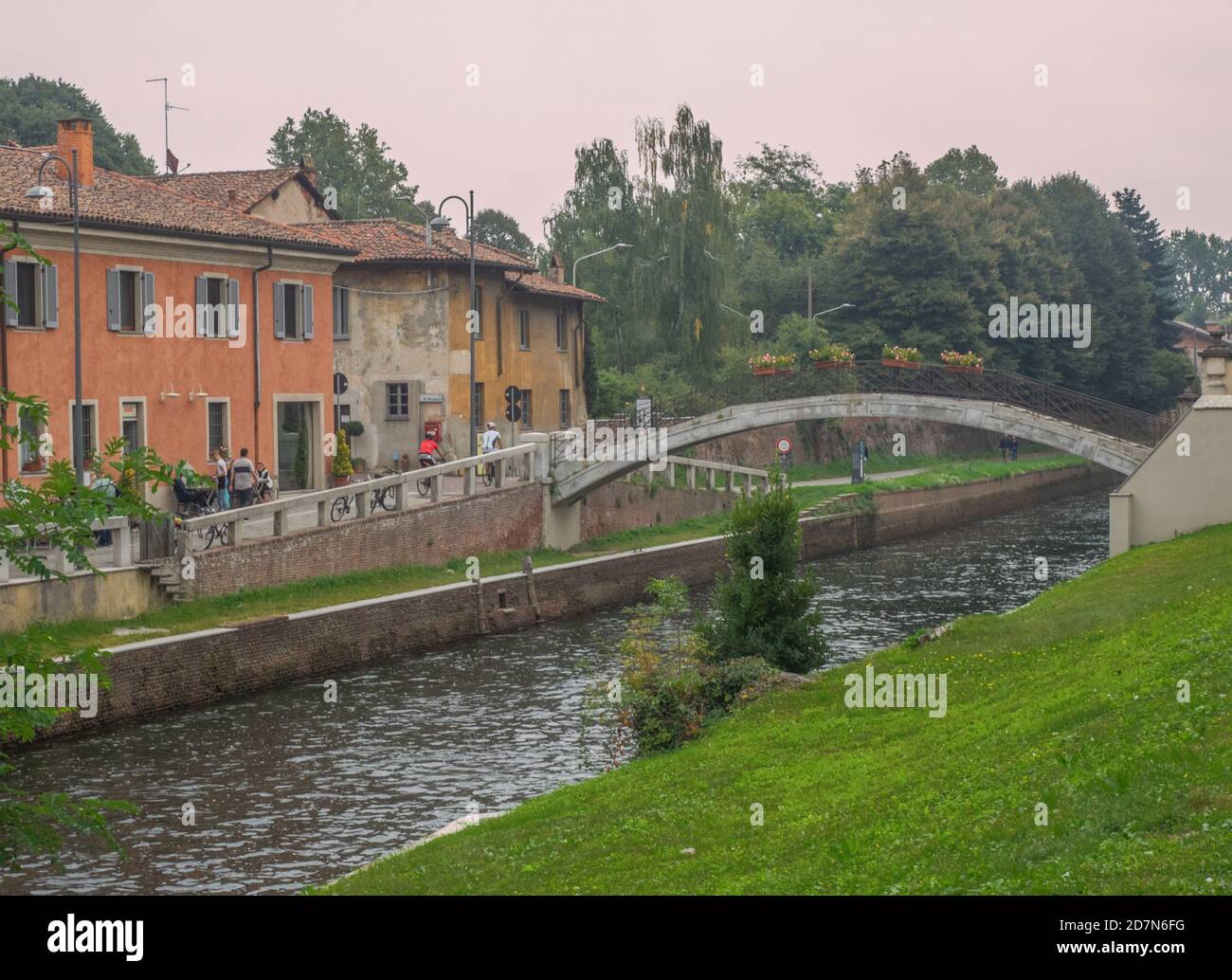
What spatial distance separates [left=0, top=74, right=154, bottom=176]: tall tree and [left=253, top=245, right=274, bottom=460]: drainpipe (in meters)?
33.0

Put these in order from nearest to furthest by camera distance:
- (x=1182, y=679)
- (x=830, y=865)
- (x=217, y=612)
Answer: (x=830, y=865) < (x=1182, y=679) < (x=217, y=612)

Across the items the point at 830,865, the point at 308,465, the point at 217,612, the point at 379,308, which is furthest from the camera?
the point at 379,308

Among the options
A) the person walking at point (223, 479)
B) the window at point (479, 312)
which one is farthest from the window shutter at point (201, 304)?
the window at point (479, 312)

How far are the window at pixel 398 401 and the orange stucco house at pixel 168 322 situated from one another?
578 cm

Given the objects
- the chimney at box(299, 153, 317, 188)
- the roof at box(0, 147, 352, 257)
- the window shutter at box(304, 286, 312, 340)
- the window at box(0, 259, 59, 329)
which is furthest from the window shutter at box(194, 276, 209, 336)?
the chimney at box(299, 153, 317, 188)

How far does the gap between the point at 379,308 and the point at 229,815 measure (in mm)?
28384

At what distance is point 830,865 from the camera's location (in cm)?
1057

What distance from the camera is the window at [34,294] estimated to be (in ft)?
98.3

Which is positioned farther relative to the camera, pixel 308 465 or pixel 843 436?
pixel 843 436

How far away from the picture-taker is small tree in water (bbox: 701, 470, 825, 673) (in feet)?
67.6

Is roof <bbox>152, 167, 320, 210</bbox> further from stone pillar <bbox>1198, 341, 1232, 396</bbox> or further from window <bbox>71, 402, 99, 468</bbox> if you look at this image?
stone pillar <bbox>1198, 341, 1232, 396</bbox>

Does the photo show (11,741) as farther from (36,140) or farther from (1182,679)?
(36,140)
